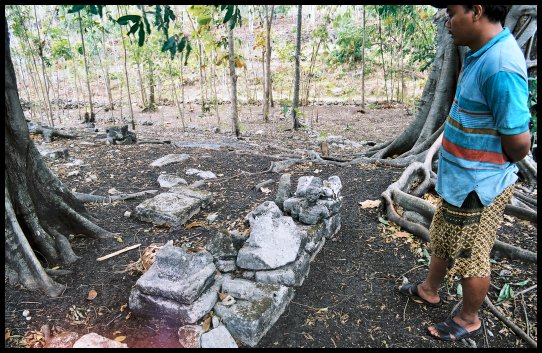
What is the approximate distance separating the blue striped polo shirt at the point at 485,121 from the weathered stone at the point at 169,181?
3.65 m

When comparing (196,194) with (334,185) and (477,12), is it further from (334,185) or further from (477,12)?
(477,12)

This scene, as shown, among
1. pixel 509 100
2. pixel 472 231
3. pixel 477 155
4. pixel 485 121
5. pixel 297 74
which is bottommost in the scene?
pixel 472 231

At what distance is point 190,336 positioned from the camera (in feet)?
7.45

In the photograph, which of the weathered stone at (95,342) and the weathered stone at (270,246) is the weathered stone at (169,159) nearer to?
the weathered stone at (270,246)

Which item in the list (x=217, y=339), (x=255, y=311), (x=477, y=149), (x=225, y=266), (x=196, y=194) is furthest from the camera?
(x=196, y=194)

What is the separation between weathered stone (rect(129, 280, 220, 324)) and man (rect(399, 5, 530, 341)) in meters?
1.50

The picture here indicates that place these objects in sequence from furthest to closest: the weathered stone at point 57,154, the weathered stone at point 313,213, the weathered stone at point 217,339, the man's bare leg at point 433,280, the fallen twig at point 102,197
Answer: the weathered stone at point 57,154 < the fallen twig at point 102,197 < the weathered stone at point 313,213 < the man's bare leg at point 433,280 < the weathered stone at point 217,339

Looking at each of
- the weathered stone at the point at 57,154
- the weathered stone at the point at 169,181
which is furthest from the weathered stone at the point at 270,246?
the weathered stone at the point at 57,154

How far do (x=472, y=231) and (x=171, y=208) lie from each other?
2787 mm

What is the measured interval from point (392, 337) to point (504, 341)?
719 millimetres

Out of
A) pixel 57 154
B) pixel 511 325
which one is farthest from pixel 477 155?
pixel 57 154

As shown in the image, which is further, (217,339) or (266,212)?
(266,212)

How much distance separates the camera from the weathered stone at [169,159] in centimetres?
592
